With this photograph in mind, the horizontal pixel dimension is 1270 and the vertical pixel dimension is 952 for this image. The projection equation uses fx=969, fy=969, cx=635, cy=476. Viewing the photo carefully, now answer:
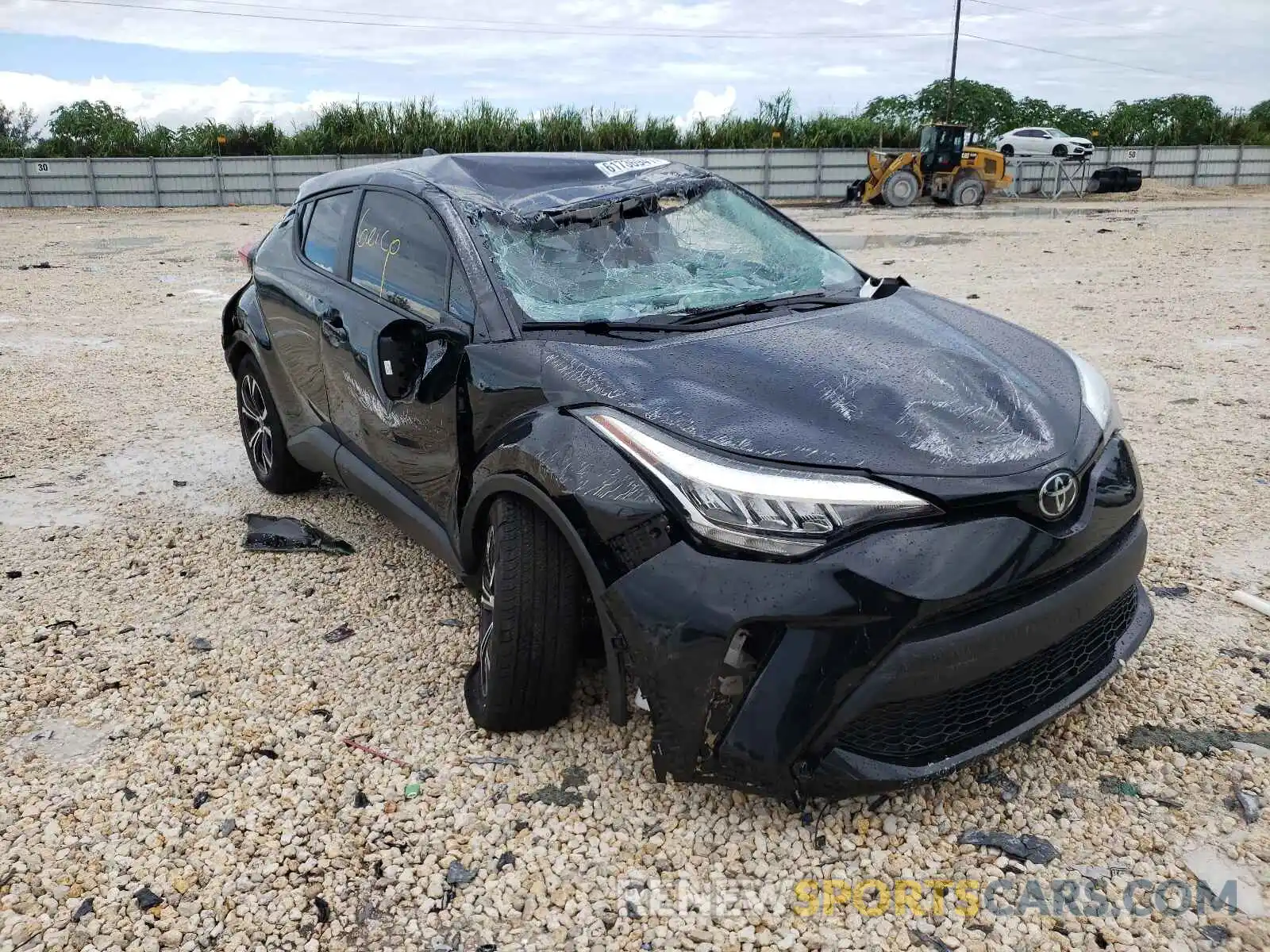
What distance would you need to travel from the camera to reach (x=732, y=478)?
214cm

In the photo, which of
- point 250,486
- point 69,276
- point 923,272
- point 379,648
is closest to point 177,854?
point 379,648

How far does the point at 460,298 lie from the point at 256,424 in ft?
7.80

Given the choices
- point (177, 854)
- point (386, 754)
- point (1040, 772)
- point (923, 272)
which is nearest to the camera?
point (177, 854)

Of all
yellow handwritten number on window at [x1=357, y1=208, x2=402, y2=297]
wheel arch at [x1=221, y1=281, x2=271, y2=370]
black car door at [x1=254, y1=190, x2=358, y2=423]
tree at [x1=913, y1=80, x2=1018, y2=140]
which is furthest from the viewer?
tree at [x1=913, y1=80, x2=1018, y2=140]

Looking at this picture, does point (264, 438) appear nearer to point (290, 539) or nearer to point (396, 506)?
point (290, 539)

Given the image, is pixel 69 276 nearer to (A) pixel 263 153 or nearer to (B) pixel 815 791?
(B) pixel 815 791

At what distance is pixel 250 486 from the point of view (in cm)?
509

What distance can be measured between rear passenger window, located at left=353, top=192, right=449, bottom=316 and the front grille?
1.84 metres

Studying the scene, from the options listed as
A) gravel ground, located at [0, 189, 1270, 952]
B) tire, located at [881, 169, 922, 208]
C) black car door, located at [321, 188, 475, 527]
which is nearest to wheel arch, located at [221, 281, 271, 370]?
gravel ground, located at [0, 189, 1270, 952]

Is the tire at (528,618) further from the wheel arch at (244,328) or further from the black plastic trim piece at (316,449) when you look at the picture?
the wheel arch at (244,328)

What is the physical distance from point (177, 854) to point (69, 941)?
302 millimetres

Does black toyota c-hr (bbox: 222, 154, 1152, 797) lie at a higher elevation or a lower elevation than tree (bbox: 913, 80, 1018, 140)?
lower

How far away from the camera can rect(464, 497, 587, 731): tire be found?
8.25 feet

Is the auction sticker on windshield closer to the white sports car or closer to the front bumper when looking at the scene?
the front bumper
